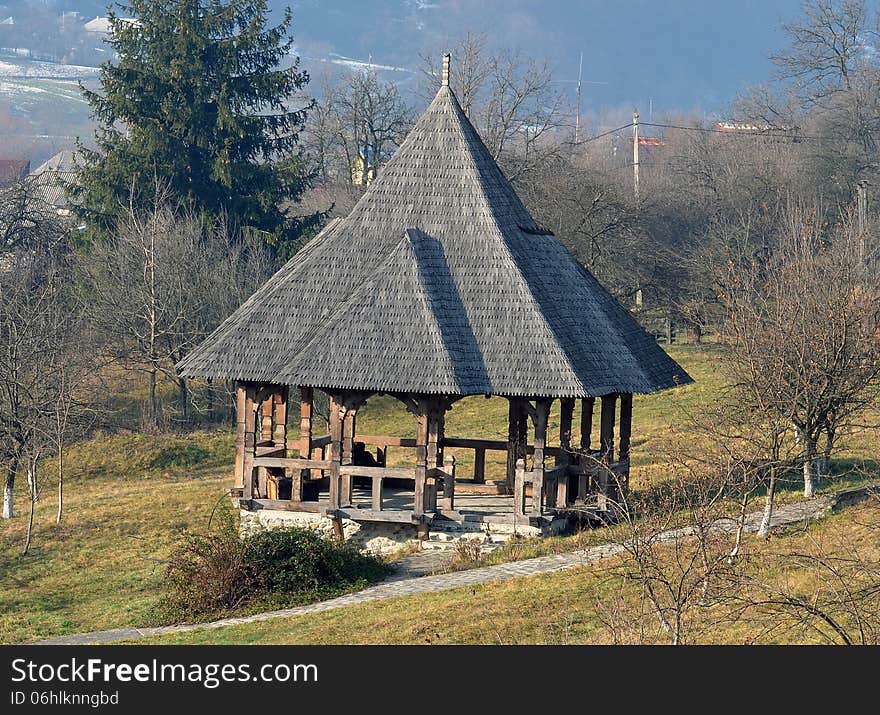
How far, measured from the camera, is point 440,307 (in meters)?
21.5

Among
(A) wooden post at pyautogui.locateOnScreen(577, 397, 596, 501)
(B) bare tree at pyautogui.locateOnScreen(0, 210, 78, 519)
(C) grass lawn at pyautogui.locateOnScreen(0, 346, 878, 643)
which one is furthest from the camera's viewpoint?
(B) bare tree at pyautogui.locateOnScreen(0, 210, 78, 519)

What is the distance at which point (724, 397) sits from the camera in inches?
1384

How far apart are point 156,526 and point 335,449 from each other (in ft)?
22.9

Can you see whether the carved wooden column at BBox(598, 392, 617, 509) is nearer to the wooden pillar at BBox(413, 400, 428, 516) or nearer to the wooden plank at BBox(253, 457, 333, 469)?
the wooden pillar at BBox(413, 400, 428, 516)

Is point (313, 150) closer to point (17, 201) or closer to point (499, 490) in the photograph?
point (17, 201)

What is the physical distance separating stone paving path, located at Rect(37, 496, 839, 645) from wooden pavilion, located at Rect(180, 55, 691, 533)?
1011 mm

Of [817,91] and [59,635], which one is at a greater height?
[817,91]

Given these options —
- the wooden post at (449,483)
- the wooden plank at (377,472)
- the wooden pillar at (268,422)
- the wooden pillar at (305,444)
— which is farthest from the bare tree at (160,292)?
the wooden post at (449,483)

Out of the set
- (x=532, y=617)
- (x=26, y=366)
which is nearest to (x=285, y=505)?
(x=532, y=617)

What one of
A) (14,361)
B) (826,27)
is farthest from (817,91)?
(14,361)

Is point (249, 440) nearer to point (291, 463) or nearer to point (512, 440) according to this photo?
point (291, 463)

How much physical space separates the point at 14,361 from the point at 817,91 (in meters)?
41.1

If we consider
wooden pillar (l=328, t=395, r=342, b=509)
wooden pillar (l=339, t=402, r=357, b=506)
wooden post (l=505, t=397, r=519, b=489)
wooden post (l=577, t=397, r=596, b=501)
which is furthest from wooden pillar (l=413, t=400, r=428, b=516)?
wooden post (l=505, t=397, r=519, b=489)

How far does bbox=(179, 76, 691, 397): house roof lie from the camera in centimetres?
2075
